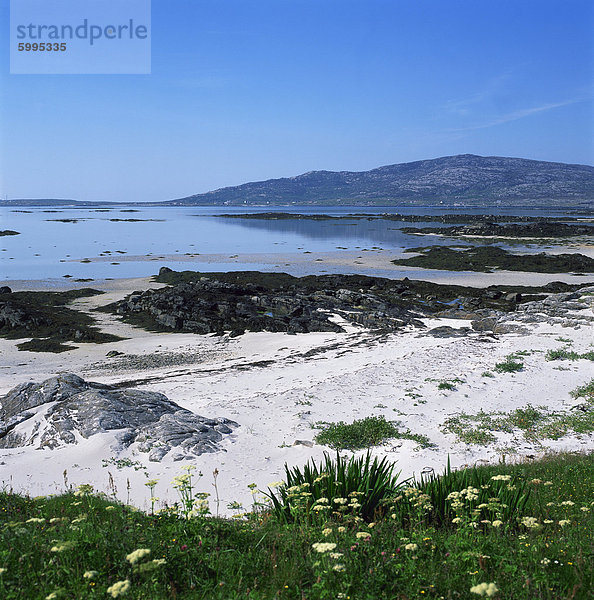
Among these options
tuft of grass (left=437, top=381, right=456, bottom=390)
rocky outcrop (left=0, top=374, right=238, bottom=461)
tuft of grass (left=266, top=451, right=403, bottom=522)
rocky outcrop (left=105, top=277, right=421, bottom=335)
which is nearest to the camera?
tuft of grass (left=266, top=451, right=403, bottom=522)

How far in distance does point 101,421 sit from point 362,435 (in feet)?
16.4

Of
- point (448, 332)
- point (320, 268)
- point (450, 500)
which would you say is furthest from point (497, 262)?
point (450, 500)

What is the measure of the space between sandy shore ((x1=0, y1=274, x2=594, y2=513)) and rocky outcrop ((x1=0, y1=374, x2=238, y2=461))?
11.5 inches

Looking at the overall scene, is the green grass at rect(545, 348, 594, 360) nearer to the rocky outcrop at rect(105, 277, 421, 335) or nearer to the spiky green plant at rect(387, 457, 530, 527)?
the rocky outcrop at rect(105, 277, 421, 335)

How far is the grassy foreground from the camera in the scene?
3299mm

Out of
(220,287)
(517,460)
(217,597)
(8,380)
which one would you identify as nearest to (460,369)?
(517,460)

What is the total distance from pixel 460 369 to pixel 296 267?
3418cm

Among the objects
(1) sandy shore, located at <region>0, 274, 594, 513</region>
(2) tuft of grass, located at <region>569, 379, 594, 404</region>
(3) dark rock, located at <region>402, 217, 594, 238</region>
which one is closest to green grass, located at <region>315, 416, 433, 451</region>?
(1) sandy shore, located at <region>0, 274, 594, 513</region>

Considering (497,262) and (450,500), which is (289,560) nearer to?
(450,500)

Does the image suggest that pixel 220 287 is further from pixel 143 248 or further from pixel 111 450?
pixel 143 248

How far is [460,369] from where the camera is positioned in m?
14.1

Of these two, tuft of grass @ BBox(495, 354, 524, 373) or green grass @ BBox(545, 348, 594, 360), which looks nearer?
tuft of grass @ BBox(495, 354, 524, 373)

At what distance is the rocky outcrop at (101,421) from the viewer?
8867 mm

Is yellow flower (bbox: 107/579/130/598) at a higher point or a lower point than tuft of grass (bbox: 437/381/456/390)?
higher
